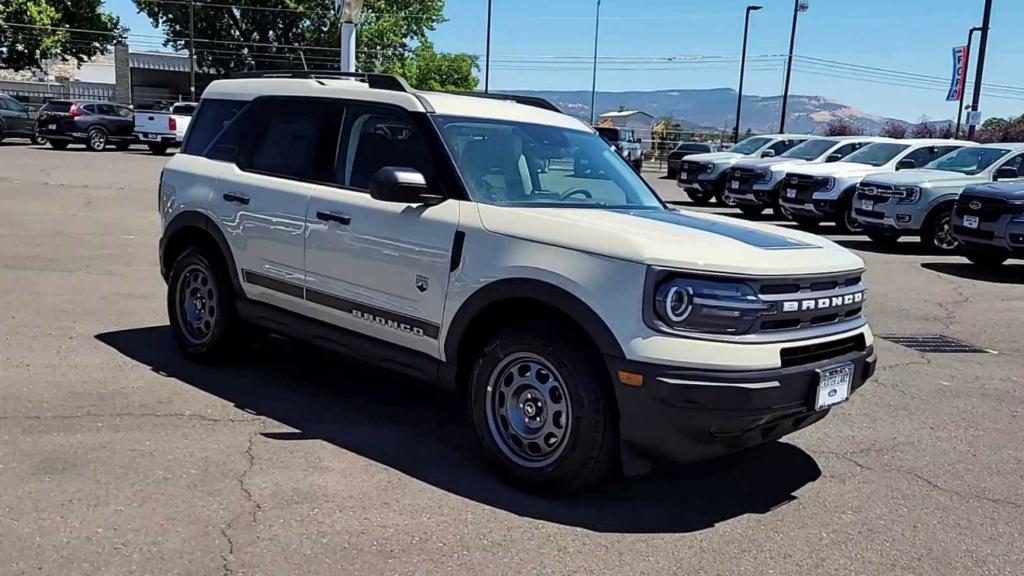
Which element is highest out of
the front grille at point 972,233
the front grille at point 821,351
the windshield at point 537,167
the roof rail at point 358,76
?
the roof rail at point 358,76

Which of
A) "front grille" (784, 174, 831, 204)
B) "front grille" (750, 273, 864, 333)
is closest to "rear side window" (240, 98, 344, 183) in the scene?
"front grille" (750, 273, 864, 333)

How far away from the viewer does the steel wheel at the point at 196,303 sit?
6.26 metres

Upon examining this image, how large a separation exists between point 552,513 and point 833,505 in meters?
1.43

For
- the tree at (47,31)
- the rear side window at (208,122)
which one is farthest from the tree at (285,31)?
the rear side window at (208,122)

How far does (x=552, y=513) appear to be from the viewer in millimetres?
4207

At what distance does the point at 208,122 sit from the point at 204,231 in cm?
84

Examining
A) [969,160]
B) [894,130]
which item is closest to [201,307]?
[969,160]

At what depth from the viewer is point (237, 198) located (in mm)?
5906

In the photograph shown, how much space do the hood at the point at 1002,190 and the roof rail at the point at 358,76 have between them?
31.7 feet

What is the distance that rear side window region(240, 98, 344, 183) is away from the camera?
18.2 ft

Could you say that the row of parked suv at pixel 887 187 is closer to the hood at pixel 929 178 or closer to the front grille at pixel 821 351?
the hood at pixel 929 178

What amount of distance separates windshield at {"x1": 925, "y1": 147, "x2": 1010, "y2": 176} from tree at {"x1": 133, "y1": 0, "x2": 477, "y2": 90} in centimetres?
4291

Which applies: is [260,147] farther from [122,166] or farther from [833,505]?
[122,166]

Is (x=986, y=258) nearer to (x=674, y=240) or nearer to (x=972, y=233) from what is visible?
(x=972, y=233)
